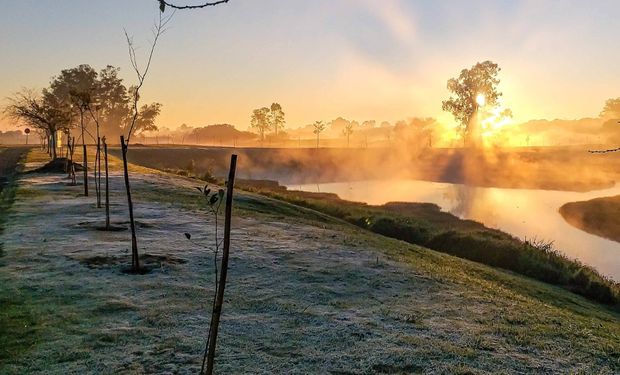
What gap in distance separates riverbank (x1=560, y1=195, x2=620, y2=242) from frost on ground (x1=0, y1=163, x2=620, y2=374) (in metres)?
37.4

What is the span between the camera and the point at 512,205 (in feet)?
233

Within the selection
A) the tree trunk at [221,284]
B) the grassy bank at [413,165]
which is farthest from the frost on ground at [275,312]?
the grassy bank at [413,165]

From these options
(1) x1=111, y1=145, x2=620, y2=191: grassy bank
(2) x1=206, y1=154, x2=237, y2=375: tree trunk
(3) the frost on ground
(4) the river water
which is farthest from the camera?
(1) x1=111, y1=145, x2=620, y2=191: grassy bank

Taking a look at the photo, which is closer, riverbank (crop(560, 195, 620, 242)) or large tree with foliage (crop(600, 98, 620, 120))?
riverbank (crop(560, 195, 620, 242))

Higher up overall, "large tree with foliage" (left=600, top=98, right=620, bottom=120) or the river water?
"large tree with foliage" (left=600, top=98, right=620, bottom=120)

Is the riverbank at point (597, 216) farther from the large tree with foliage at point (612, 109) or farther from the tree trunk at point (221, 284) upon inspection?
the large tree with foliage at point (612, 109)

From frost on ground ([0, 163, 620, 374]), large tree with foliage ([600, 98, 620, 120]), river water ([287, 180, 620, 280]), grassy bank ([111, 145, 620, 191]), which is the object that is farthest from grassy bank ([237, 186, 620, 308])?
large tree with foliage ([600, 98, 620, 120])

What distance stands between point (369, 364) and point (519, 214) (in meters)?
58.8

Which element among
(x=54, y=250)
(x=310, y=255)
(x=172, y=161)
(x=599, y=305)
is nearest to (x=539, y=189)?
(x=172, y=161)

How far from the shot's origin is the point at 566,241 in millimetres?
47312

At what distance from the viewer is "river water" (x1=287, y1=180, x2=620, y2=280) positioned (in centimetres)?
4372

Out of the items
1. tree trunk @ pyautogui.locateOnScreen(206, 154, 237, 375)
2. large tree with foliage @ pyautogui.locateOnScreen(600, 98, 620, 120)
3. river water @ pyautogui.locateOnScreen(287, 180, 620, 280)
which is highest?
large tree with foliage @ pyautogui.locateOnScreen(600, 98, 620, 120)

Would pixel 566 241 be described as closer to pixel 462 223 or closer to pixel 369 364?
pixel 462 223

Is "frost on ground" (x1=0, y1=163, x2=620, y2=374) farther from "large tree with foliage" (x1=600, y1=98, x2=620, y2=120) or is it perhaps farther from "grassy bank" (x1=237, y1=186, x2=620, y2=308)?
"large tree with foliage" (x1=600, y1=98, x2=620, y2=120)
